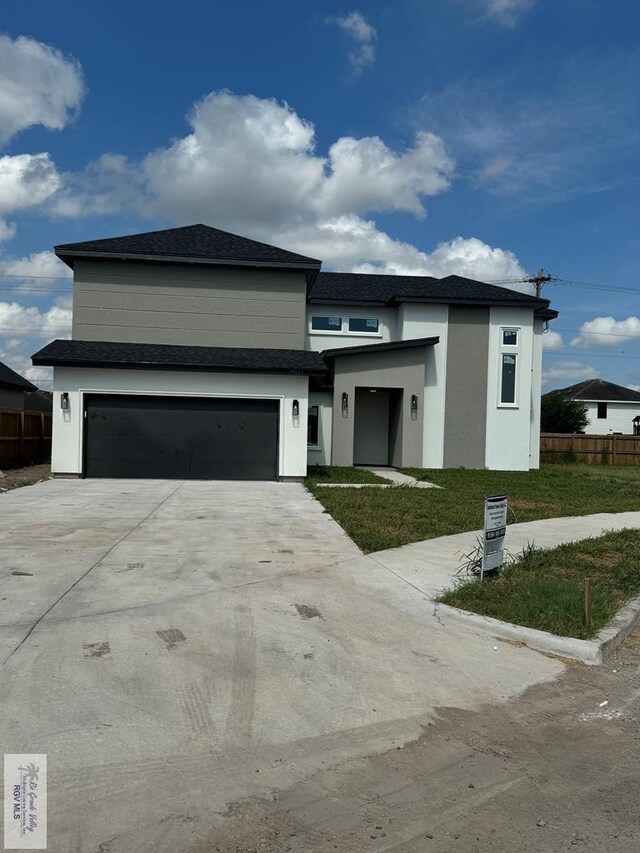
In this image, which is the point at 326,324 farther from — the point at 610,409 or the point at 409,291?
the point at 610,409

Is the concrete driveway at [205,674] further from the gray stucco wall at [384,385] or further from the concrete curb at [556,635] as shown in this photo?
the gray stucco wall at [384,385]

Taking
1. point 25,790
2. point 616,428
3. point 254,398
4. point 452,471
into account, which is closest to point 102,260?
point 254,398

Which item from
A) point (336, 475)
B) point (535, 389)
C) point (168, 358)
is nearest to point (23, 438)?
point (168, 358)

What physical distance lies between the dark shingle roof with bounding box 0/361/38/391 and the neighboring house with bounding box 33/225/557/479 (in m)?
13.8

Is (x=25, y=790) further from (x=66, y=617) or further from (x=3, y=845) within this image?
(x=66, y=617)

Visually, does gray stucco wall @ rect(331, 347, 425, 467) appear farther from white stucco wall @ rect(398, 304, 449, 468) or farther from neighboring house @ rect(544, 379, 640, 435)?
neighboring house @ rect(544, 379, 640, 435)

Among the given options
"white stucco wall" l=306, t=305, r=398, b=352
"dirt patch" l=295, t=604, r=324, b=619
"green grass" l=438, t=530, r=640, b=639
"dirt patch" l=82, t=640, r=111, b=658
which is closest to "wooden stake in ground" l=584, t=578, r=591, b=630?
"green grass" l=438, t=530, r=640, b=639

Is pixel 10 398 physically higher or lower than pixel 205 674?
higher

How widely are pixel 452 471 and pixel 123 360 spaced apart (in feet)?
36.6

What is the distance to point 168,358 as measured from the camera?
64.2 ft

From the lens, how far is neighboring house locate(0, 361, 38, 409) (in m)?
33.3

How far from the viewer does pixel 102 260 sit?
827 inches

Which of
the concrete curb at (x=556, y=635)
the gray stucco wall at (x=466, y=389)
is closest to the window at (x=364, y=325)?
the gray stucco wall at (x=466, y=389)

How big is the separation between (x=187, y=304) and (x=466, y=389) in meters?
10.3
